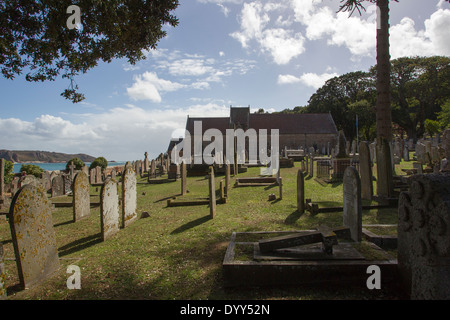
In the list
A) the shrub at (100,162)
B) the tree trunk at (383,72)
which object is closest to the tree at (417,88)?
the tree trunk at (383,72)

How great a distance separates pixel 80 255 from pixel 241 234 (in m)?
3.19

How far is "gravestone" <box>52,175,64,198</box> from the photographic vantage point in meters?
12.3

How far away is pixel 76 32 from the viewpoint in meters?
8.64

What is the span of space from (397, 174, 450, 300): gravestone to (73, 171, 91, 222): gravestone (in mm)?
8396

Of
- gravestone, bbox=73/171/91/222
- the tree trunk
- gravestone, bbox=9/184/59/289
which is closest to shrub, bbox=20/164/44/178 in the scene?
gravestone, bbox=73/171/91/222

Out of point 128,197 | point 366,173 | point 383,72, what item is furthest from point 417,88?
point 128,197

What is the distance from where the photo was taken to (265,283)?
354cm

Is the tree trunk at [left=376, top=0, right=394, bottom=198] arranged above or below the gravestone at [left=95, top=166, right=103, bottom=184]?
above

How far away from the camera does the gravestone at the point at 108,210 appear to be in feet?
19.5

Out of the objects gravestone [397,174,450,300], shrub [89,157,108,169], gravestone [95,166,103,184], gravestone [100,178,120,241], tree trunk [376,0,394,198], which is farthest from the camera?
shrub [89,157,108,169]

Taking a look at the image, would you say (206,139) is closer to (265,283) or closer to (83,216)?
(83,216)

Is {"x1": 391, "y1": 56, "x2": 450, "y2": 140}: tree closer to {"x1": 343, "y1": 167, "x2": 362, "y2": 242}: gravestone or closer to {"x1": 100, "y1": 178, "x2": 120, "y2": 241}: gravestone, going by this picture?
{"x1": 343, "y1": 167, "x2": 362, "y2": 242}: gravestone

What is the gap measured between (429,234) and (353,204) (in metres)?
2.24

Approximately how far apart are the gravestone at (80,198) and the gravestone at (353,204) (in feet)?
24.8
